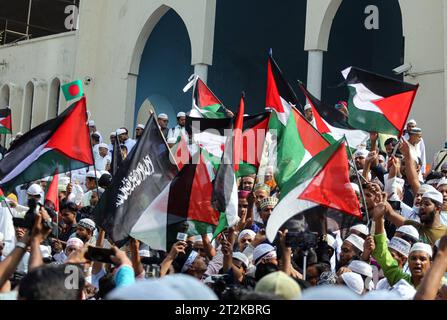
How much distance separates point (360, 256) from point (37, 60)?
1734 centimetres

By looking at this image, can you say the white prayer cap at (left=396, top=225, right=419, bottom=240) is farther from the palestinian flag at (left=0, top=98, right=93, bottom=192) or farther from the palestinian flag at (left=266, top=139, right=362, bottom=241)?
the palestinian flag at (left=0, top=98, right=93, bottom=192)

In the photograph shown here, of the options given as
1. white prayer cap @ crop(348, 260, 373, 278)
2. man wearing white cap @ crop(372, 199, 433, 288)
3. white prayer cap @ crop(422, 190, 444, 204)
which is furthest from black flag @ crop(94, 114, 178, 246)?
white prayer cap @ crop(422, 190, 444, 204)

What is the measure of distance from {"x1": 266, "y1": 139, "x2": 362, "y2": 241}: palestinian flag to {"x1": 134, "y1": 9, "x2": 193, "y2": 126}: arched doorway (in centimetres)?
1358

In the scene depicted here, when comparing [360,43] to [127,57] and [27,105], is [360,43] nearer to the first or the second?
[127,57]

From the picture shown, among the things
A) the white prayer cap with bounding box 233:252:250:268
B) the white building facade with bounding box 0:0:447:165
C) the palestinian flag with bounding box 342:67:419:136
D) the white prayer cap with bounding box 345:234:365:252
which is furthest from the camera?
the white building facade with bounding box 0:0:447:165

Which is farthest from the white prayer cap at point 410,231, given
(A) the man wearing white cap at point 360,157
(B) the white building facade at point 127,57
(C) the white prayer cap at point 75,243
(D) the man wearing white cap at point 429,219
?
(B) the white building facade at point 127,57

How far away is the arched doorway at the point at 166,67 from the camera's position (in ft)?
68.2

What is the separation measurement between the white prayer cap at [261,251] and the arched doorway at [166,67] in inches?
536

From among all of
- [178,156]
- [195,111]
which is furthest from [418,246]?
[195,111]

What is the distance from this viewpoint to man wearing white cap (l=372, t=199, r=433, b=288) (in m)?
6.38

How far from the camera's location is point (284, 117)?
31.2ft

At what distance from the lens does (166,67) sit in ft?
69.3

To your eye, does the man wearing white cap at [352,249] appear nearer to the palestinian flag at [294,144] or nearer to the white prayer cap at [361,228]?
the white prayer cap at [361,228]

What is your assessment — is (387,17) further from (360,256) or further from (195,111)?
(360,256)
